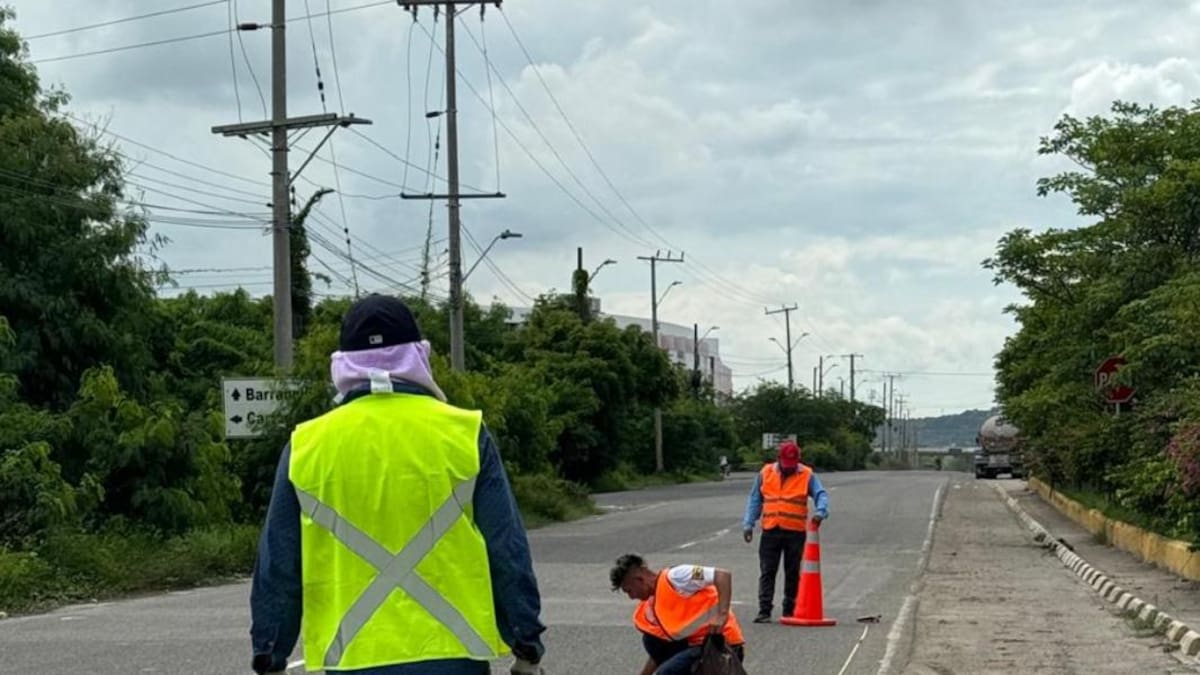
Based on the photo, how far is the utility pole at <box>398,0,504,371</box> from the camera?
3528cm

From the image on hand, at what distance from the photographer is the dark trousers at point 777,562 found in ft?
48.1

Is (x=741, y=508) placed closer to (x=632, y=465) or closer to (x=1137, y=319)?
(x=1137, y=319)

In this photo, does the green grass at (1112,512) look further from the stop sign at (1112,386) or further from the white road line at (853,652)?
the white road line at (853,652)

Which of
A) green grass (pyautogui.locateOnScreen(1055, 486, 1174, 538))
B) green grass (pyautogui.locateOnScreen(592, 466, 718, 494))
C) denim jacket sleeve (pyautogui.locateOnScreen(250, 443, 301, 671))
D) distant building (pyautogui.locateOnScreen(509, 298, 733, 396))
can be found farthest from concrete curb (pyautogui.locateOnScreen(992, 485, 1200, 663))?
distant building (pyautogui.locateOnScreen(509, 298, 733, 396))

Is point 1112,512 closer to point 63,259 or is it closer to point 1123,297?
point 1123,297

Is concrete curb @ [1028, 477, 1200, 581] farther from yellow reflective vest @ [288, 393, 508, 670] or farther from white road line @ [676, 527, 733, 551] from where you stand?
yellow reflective vest @ [288, 393, 508, 670]

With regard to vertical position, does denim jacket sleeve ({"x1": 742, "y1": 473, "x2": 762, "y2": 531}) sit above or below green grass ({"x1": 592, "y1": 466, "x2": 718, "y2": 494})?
above

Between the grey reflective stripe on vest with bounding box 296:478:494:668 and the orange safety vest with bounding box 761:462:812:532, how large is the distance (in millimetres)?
11005

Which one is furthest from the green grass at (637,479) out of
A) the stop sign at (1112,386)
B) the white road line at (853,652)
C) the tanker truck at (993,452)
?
the white road line at (853,652)

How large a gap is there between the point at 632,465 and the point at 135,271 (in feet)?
146

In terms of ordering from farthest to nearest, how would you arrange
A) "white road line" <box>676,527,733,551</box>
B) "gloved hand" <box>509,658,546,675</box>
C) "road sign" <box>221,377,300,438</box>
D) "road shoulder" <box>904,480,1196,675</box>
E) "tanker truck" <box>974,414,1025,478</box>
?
"tanker truck" <box>974,414,1025,478</box>
"white road line" <box>676,527,733,551</box>
"road sign" <box>221,377,300,438</box>
"road shoulder" <box>904,480,1196,675</box>
"gloved hand" <box>509,658,546,675</box>

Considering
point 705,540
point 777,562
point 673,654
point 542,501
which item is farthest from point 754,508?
point 542,501

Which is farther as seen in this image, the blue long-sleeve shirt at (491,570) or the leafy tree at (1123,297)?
the leafy tree at (1123,297)

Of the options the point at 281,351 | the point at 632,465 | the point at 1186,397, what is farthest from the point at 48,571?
the point at 632,465
